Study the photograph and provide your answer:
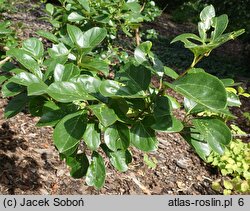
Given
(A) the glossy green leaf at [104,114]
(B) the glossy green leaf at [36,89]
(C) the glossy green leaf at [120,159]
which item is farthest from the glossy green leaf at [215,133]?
(B) the glossy green leaf at [36,89]

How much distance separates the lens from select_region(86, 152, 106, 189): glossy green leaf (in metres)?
1.24

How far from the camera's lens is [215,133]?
39.9 inches

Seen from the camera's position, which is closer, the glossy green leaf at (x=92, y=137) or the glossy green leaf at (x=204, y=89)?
the glossy green leaf at (x=204, y=89)

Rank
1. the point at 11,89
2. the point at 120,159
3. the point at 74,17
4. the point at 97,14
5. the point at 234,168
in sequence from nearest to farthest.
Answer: the point at 11,89 → the point at 120,159 → the point at 74,17 → the point at 97,14 → the point at 234,168

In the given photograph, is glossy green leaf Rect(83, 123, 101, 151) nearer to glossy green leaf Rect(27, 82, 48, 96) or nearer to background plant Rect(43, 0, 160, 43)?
glossy green leaf Rect(27, 82, 48, 96)

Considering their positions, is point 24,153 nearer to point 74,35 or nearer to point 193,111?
point 74,35

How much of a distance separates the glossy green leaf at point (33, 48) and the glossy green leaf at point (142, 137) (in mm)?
490

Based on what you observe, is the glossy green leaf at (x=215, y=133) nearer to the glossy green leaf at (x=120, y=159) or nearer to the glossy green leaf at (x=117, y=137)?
the glossy green leaf at (x=117, y=137)

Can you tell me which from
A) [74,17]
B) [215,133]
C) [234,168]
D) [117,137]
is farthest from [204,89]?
[234,168]

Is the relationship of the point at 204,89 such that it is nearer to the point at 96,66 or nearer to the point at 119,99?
the point at 119,99

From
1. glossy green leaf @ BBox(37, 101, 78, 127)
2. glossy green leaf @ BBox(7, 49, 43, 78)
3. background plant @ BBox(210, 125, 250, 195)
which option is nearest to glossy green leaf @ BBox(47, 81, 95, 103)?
glossy green leaf @ BBox(37, 101, 78, 127)

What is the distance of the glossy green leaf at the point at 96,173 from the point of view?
4.06 ft

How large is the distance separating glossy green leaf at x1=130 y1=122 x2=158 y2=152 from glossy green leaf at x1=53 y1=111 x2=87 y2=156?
0.17 m

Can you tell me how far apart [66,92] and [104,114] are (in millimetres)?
126
